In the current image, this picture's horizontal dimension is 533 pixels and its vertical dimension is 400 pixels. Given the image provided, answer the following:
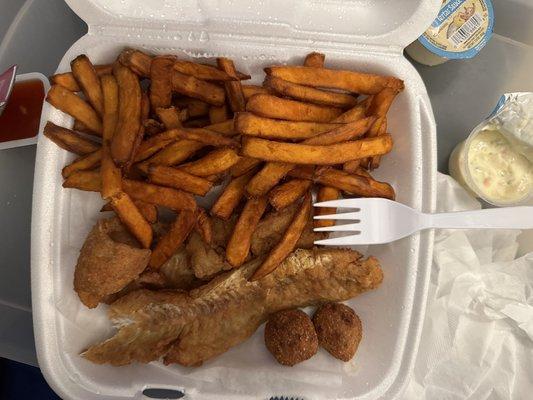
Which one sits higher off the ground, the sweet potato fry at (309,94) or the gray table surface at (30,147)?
the sweet potato fry at (309,94)

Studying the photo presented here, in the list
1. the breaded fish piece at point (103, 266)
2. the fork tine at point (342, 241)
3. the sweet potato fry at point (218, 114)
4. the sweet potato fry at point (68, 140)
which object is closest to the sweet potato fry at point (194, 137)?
the sweet potato fry at point (218, 114)

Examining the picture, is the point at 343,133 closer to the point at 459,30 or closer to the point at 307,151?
the point at 307,151

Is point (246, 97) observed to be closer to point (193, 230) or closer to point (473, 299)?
point (193, 230)

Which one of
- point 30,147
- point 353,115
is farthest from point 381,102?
point 30,147

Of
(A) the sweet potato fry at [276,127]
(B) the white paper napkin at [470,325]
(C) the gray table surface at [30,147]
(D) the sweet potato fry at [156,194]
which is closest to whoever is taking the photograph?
(A) the sweet potato fry at [276,127]

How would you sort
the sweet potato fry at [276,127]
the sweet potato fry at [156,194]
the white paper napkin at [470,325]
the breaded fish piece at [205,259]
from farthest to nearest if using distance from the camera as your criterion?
the white paper napkin at [470,325] → the breaded fish piece at [205,259] → the sweet potato fry at [156,194] → the sweet potato fry at [276,127]

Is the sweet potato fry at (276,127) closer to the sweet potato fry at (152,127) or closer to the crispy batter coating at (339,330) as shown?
the sweet potato fry at (152,127)
